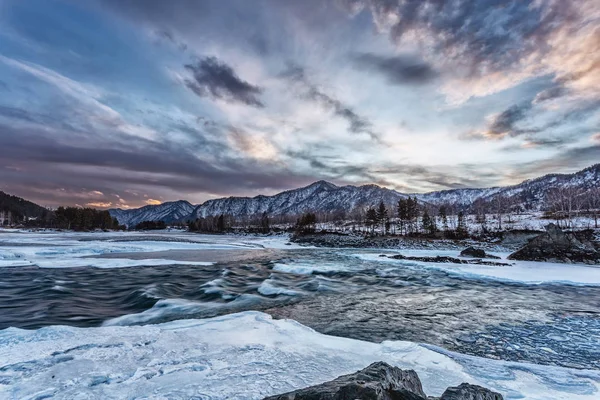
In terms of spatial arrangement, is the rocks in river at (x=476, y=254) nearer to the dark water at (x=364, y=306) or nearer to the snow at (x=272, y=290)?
the dark water at (x=364, y=306)

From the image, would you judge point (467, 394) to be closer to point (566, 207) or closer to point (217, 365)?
point (217, 365)

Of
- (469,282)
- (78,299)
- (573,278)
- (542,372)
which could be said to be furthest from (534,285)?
(78,299)

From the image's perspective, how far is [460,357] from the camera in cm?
609

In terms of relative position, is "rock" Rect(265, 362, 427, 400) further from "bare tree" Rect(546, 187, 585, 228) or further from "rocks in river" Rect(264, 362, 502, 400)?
"bare tree" Rect(546, 187, 585, 228)

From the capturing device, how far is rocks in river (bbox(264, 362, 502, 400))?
9.29ft

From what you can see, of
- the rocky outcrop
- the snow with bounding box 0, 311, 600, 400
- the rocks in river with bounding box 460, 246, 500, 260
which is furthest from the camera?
the rocks in river with bounding box 460, 246, 500, 260

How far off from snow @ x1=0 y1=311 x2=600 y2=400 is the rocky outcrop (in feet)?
97.8

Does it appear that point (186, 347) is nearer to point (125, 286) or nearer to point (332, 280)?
point (125, 286)

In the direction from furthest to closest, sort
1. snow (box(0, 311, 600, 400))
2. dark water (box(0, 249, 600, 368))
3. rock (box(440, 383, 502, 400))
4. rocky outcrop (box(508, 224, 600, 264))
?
rocky outcrop (box(508, 224, 600, 264)), dark water (box(0, 249, 600, 368)), snow (box(0, 311, 600, 400)), rock (box(440, 383, 502, 400))

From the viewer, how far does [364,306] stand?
35.7 ft

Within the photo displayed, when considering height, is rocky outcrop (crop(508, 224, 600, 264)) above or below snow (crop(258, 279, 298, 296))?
above

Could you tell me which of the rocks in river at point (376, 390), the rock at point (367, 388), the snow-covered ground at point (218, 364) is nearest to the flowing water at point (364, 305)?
the snow-covered ground at point (218, 364)

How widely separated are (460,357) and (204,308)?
790 centimetres

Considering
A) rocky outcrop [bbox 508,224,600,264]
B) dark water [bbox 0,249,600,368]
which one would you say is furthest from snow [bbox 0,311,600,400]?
rocky outcrop [bbox 508,224,600,264]
